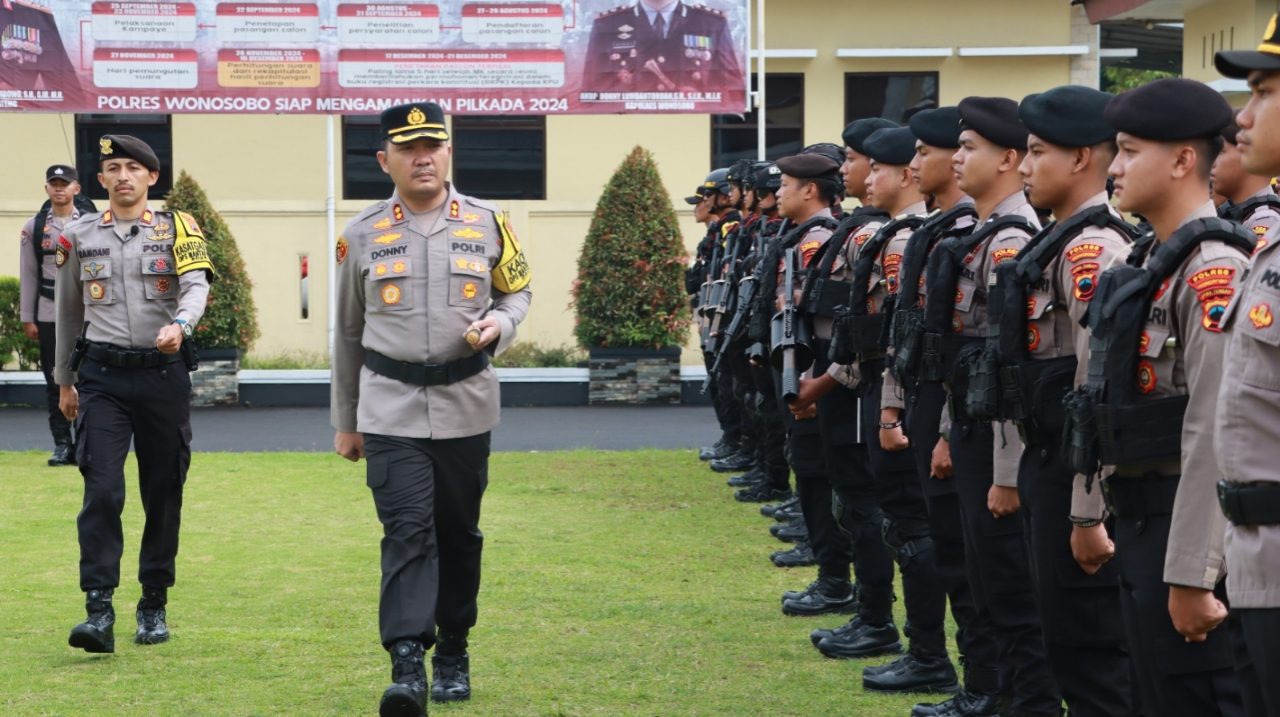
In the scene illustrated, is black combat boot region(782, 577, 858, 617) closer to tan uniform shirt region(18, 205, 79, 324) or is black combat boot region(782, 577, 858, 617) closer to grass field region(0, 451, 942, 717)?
grass field region(0, 451, 942, 717)

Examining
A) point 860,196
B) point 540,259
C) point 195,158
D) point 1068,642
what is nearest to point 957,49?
point 540,259

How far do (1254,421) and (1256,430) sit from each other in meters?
0.02

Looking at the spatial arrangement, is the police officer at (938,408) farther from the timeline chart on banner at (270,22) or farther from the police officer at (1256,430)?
the timeline chart on banner at (270,22)

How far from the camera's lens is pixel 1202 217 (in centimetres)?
422

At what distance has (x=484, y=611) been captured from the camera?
8.64 metres

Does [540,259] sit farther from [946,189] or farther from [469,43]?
[946,189]

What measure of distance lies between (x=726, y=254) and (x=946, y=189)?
21.5 feet

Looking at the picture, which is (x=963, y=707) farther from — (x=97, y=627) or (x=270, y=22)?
(x=270, y=22)

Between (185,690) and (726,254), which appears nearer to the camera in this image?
(185,690)

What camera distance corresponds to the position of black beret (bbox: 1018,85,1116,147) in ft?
17.0

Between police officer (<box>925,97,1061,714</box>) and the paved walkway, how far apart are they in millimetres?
9987

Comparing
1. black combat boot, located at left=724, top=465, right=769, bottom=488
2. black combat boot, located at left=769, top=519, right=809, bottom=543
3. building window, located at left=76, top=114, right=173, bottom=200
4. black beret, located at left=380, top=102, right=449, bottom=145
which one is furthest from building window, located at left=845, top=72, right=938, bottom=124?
black beret, located at left=380, top=102, right=449, bottom=145

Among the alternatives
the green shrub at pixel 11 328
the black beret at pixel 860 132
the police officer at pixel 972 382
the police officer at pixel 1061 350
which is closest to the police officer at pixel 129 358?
the black beret at pixel 860 132

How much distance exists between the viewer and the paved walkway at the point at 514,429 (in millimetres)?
16312
